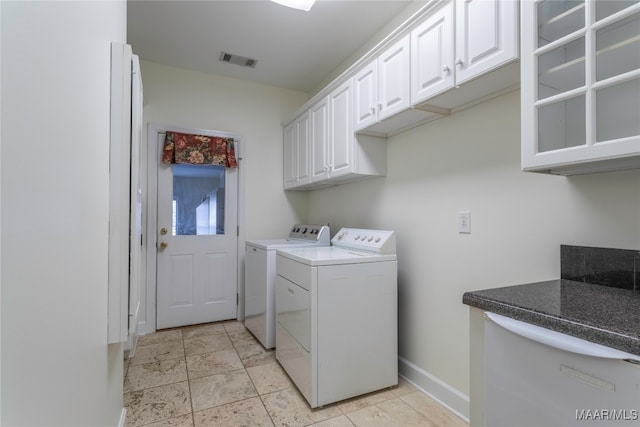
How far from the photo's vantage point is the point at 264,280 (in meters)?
2.76

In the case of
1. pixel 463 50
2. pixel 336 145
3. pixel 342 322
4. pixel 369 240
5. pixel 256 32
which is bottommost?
pixel 342 322

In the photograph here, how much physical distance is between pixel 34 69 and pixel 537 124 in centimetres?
150

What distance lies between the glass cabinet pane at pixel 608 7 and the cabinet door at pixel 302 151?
2.36 m

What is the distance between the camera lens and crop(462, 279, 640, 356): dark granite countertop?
75cm

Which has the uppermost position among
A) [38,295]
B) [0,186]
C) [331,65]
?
[331,65]

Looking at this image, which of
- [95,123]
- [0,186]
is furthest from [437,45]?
[0,186]

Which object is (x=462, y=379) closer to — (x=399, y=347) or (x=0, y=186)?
(x=399, y=347)

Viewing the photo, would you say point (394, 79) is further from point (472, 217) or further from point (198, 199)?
point (198, 199)

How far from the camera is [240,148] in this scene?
3.59 m

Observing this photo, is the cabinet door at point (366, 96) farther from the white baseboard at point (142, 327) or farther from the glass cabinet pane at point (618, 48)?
the white baseboard at point (142, 327)

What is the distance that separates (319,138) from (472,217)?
1.60m

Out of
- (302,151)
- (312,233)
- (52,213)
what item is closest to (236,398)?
(312,233)

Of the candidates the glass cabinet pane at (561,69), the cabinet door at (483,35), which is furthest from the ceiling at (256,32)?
the glass cabinet pane at (561,69)

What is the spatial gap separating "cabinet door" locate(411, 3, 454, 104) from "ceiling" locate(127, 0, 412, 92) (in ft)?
2.61
